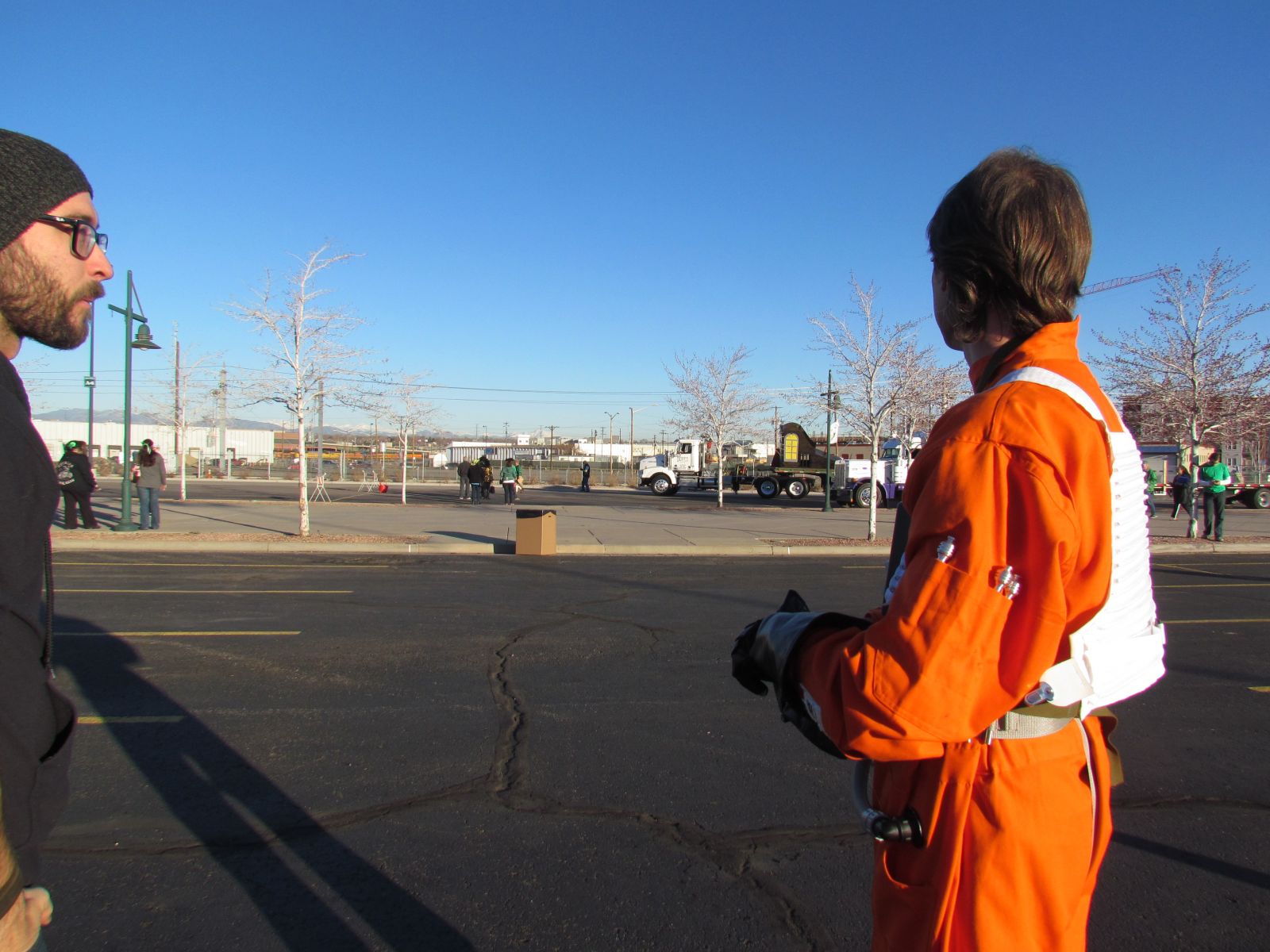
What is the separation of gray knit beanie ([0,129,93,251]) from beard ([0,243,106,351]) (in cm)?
4

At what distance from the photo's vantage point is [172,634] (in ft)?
24.3

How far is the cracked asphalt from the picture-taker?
301 centimetres

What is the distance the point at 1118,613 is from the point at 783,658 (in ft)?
1.89

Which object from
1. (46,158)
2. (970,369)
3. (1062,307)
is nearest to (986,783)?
(970,369)

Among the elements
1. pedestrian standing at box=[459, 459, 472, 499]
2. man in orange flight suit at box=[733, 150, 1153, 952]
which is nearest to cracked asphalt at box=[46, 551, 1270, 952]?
man in orange flight suit at box=[733, 150, 1153, 952]

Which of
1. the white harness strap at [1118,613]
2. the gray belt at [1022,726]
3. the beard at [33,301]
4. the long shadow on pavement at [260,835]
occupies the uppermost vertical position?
the beard at [33,301]

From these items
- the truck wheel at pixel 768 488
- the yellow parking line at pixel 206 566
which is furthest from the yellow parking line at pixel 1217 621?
the truck wheel at pixel 768 488

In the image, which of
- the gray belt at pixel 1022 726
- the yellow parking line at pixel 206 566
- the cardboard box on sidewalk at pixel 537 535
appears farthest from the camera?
the cardboard box on sidewalk at pixel 537 535

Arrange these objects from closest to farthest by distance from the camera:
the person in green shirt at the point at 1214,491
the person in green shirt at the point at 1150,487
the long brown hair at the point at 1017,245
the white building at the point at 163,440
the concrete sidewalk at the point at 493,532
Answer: the long brown hair at the point at 1017,245
the person in green shirt at the point at 1150,487
the concrete sidewalk at the point at 493,532
the person in green shirt at the point at 1214,491
the white building at the point at 163,440

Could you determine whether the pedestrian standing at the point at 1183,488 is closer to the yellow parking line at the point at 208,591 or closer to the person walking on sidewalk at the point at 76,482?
the yellow parking line at the point at 208,591

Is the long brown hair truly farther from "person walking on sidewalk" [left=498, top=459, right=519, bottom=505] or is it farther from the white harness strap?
"person walking on sidewalk" [left=498, top=459, right=519, bottom=505]

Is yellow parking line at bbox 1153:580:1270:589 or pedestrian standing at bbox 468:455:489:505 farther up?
pedestrian standing at bbox 468:455:489:505

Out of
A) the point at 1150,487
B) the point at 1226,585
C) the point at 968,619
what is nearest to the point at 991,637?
the point at 968,619

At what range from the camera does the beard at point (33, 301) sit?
139 cm
